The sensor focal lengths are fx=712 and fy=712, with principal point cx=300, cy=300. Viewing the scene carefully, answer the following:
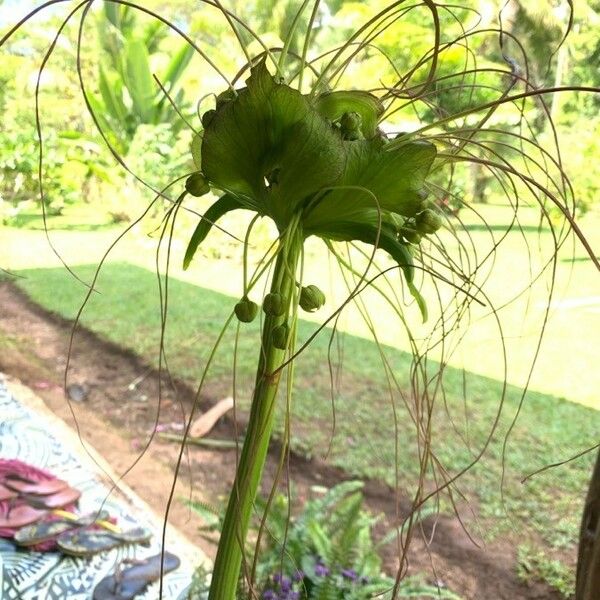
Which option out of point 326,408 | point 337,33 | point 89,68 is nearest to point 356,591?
point 326,408

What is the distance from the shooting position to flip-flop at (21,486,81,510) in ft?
3.82

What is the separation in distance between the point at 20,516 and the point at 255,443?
0.93 metres

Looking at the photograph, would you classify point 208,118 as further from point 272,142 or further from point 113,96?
point 113,96

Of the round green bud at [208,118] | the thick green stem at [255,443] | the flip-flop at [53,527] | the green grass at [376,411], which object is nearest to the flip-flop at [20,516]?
the flip-flop at [53,527]

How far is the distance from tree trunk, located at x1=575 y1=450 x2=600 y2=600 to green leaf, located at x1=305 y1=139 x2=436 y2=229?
217 millimetres

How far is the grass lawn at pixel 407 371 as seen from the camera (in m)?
1.63

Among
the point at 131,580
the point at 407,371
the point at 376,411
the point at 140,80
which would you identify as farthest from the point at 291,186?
the point at 140,80

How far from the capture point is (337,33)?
3340 mm

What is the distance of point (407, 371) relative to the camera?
2309 millimetres

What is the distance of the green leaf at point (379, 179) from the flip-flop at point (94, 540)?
926 mm

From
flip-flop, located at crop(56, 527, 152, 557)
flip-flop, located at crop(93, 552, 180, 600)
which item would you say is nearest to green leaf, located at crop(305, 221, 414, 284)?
flip-flop, located at crop(93, 552, 180, 600)

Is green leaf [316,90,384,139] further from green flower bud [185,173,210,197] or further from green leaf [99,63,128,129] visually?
green leaf [99,63,128,129]

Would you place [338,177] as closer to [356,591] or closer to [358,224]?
[358,224]

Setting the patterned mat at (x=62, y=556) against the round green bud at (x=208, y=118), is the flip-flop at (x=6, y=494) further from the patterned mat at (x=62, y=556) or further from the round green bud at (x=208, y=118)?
the round green bud at (x=208, y=118)
